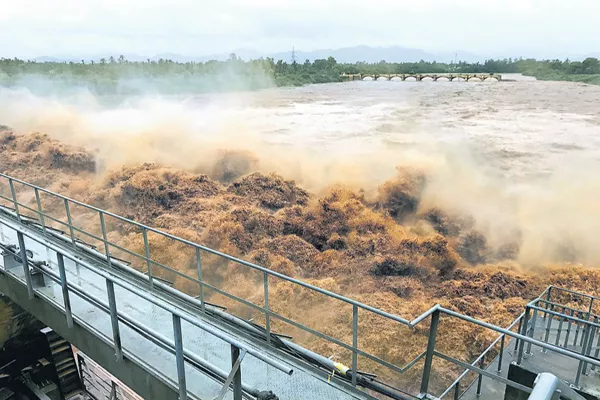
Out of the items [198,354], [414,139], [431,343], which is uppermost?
[431,343]

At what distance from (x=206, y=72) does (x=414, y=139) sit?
29.2 meters

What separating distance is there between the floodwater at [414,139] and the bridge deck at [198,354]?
20.6m

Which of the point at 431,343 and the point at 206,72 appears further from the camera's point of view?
the point at 206,72

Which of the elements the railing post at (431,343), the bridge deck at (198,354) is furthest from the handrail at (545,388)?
the bridge deck at (198,354)

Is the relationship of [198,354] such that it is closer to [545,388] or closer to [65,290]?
[65,290]

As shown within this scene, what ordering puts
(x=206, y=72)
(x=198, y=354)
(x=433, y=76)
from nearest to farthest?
(x=198, y=354), (x=206, y=72), (x=433, y=76)

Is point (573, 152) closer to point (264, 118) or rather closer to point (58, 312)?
point (264, 118)

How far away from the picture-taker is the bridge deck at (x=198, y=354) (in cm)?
487

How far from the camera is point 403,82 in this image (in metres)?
64.3

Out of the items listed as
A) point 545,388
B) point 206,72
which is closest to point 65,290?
point 545,388

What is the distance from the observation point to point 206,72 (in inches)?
2048

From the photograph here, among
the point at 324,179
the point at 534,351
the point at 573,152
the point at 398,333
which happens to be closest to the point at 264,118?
the point at 324,179

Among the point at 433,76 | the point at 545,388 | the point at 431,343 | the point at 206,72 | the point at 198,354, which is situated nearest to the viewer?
the point at 545,388

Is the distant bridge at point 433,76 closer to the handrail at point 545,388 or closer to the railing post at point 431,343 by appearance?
the railing post at point 431,343
